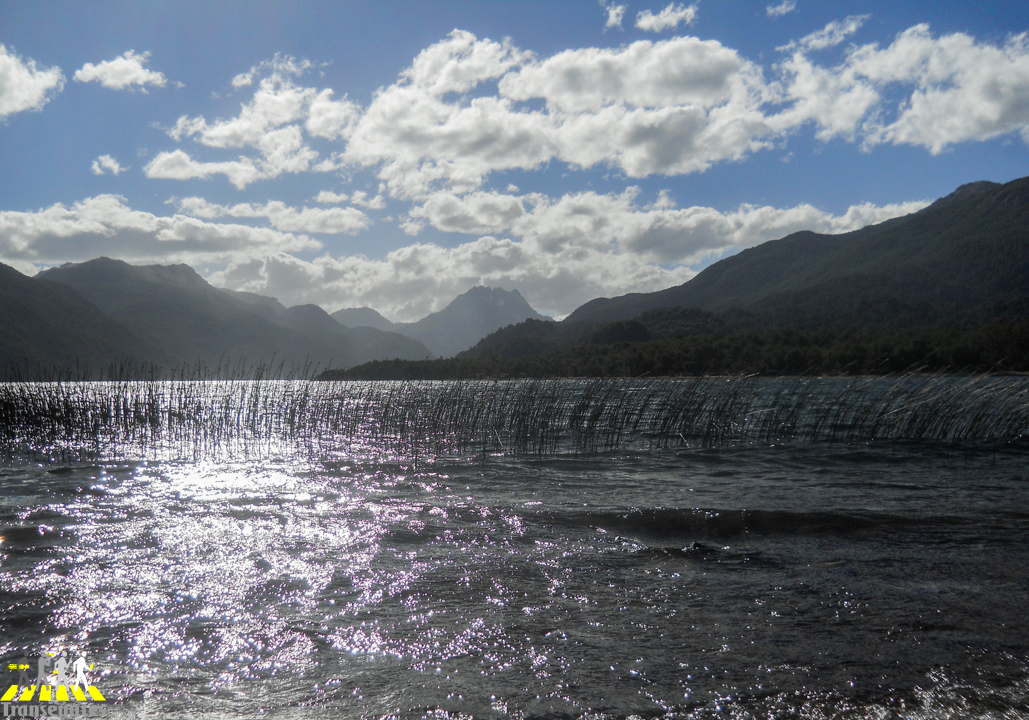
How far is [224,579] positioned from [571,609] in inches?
132

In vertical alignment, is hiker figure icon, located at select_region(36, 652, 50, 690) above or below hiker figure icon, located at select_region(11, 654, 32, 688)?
above

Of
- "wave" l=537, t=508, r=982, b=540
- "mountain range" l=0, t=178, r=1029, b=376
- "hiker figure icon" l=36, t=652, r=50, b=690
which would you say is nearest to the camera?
"hiker figure icon" l=36, t=652, r=50, b=690

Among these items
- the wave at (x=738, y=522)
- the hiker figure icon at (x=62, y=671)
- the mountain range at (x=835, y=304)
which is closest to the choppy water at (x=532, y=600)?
the wave at (x=738, y=522)

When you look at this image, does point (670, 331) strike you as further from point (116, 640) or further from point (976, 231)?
point (116, 640)

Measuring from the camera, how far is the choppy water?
332 cm

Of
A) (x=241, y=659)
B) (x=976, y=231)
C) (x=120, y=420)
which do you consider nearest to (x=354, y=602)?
(x=241, y=659)

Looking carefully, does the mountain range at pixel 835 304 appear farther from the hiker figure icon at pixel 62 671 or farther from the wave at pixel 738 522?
the hiker figure icon at pixel 62 671

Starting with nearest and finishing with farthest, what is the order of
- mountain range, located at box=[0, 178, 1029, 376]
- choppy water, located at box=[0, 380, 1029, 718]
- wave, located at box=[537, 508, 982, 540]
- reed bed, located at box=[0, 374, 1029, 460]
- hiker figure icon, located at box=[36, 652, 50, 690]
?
choppy water, located at box=[0, 380, 1029, 718]
hiker figure icon, located at box=[36, 652, 50, 690]
wave, located at box=[537, 508, 982, 540]
reed bed, located at box=[0, 374, 1029, 460]
mountain range, located at box=[0, 178, 1029, 376]

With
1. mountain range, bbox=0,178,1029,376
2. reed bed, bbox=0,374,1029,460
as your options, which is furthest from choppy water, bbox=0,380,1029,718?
mountain range, bbox=0,178,1029,376

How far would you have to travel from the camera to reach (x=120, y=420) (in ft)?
68.8

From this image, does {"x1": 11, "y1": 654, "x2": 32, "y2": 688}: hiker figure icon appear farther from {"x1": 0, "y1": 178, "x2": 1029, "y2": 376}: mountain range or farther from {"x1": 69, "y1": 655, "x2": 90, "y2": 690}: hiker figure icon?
{"x1": 0, "y1": 178, "x2": 1029, "y2": 376}: mountain range

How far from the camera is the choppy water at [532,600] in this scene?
332cm

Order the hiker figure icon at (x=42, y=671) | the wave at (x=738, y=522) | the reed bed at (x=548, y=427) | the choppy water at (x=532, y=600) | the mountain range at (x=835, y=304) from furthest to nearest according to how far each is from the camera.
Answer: the mountain range at (x=835, y=304), the reed bed at (x=548, y=427), the wave at (x=738, y=522), the hiker figure icon at (x=42, y=671), the choppy water at (x=532, y=600)

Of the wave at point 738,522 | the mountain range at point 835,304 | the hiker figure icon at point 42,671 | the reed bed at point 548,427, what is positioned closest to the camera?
the hiker figure icon at point 42,671
